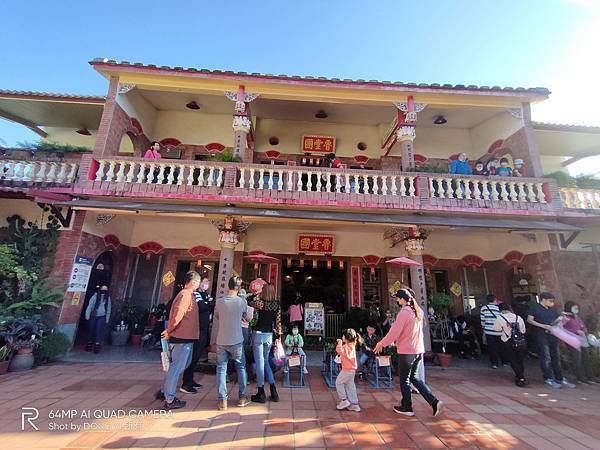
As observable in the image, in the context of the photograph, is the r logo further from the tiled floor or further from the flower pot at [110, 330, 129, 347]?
the flower pot at [110, 330, 129, 347]

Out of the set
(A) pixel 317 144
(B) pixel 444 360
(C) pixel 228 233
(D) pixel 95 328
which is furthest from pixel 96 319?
(B) pixel 444 360

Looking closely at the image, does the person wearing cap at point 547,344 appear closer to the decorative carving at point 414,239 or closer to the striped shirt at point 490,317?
the striped shirt at point 490,317

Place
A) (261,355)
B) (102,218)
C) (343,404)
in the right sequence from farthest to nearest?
(102,218), (261,355), (343,404)

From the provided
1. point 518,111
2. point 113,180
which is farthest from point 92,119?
point 518,111

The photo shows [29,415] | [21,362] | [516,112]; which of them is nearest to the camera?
[29,415]

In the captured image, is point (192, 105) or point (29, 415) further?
point (192, 105)

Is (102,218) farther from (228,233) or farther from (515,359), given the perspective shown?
(515,359)

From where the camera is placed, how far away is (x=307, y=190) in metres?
6.90

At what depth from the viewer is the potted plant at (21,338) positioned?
546 cm

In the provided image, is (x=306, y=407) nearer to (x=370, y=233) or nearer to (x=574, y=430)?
(x=574, y=430)

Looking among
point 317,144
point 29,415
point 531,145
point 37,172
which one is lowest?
point 29,415

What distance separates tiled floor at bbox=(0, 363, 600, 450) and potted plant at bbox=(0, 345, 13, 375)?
0.94 feet

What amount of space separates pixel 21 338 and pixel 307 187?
22.2ft

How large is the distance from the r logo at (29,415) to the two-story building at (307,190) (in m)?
3.39
